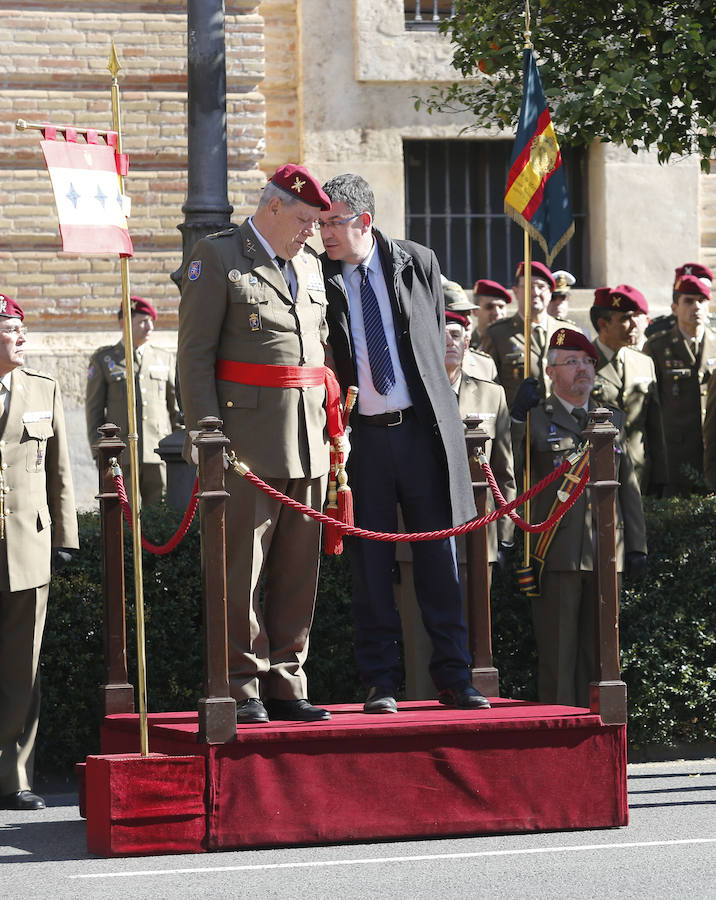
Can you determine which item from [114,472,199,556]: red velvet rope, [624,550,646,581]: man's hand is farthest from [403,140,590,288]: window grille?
[114,472,199,556]: red velvet rope

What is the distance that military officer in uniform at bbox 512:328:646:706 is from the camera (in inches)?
340

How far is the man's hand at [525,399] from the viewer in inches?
344

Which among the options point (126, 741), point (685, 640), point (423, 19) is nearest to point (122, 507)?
point (126, 741)

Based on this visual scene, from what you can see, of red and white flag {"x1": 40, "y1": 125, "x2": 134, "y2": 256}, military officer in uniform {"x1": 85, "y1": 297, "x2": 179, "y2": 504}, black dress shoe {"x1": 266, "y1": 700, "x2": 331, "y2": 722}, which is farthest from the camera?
military officer in uniform {"x1": 85, "y1": 297, "x2": 179, "y2": 504}

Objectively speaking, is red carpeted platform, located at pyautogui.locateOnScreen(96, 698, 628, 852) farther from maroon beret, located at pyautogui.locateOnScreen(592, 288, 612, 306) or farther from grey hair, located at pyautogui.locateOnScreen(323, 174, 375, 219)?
maroon beret, located at pyautogui.locateOnScreen(592, 288, 612, 306)

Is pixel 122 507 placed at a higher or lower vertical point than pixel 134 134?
lower

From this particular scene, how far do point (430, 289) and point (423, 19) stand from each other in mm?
8638

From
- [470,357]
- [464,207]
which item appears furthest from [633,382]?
[464,207]

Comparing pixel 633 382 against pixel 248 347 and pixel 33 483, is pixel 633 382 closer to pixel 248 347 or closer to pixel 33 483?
pixel 33 483

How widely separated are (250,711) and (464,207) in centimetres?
953

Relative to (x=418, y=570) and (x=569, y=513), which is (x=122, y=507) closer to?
(x=418, y=570)

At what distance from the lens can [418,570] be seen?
24.2ft

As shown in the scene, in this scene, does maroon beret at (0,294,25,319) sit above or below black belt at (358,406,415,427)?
above

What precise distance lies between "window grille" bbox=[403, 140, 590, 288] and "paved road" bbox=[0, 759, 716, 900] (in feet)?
29.6
